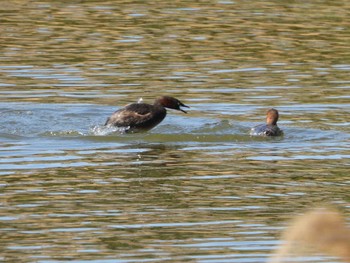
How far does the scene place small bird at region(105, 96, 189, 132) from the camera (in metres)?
13.1

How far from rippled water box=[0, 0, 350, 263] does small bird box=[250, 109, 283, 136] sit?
0.11 meters

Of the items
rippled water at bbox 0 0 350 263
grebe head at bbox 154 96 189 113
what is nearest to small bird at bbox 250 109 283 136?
rippled water at bbox 0 0 350 263

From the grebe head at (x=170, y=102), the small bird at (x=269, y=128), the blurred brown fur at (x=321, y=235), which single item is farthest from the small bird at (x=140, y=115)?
the blurred brown fur at (x=321, y=235)

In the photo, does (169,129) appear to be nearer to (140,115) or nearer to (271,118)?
(140,115)

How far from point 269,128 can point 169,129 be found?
1.61 m

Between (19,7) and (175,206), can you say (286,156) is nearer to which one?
(175,206)

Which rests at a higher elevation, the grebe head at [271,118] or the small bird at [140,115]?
the grebe head at [271,118]

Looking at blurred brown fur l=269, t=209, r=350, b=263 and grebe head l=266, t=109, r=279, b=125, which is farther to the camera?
grebe head l=266, t=109, r=279, b=125

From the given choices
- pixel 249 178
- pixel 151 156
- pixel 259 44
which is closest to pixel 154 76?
pixel 259 44

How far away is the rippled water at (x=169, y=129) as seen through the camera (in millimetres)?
7805

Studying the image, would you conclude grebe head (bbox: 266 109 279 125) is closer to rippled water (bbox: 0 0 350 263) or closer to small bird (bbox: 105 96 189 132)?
rippled water (bbox: 0 0 350 263)

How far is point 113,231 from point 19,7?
16.6 metres

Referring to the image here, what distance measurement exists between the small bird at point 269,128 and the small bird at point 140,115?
129 centimetres

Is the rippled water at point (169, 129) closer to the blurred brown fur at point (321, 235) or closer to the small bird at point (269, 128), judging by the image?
the small bird at point (269, 128)
